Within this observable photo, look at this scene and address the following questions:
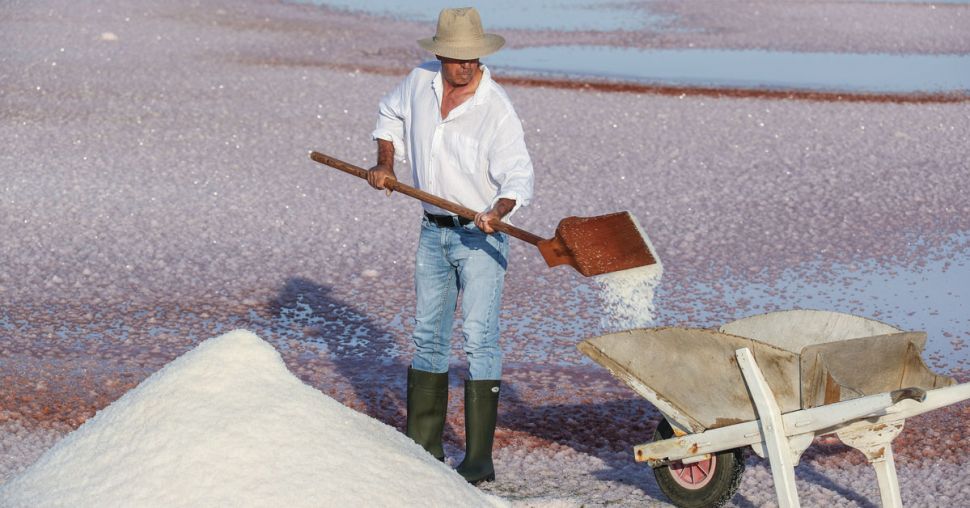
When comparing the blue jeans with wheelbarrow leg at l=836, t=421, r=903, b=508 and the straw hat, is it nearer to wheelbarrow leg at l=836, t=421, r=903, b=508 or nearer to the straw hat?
the straw hat

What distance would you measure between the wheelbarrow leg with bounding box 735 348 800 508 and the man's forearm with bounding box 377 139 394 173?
162cm

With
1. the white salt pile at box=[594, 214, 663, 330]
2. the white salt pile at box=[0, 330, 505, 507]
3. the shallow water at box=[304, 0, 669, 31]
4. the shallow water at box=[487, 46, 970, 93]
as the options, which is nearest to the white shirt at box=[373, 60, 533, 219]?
the white salt pile at box=[594, 214, 663, 330]

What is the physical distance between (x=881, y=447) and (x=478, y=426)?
1448 mm

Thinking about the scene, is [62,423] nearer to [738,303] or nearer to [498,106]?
[498,106]

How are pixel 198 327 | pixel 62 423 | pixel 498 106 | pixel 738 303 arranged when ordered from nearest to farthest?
1. pixel 498 106
2. pixel 62 423
3. pixel 198 327
4. pixel 738 303

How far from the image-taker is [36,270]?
8109 millimetres

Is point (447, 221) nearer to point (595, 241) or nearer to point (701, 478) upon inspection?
point (595, 241)

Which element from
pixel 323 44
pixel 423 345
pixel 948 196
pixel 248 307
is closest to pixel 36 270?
pixel 248 307

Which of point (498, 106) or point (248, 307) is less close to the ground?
point (498, 106)

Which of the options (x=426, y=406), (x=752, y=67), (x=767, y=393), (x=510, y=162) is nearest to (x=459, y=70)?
(x=510, y=162)

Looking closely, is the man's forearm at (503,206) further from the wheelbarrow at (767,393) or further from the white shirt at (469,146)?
the wheelbarrow at (767,393)

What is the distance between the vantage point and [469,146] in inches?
195

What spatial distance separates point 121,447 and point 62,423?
2214 millimetres

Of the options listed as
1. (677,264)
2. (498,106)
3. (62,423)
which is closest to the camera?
(498,106)
